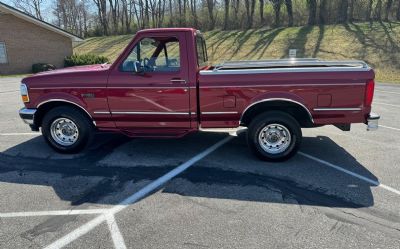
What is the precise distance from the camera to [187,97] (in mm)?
5250

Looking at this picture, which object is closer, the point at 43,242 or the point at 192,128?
the point at 43,242

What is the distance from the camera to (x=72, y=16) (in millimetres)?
55688

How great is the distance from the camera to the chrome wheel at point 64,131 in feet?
18.8

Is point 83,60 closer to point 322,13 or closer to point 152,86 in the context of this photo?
point 322,13

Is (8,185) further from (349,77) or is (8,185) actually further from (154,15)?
(154,15)

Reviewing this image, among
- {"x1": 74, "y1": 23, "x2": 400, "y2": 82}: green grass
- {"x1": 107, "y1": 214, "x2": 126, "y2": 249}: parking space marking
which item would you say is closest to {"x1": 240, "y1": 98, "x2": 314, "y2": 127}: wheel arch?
{"x1": 107, "y1": 214, "x2": 126, "y2": 249}: parking space marking

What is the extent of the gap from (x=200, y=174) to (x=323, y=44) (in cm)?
2507

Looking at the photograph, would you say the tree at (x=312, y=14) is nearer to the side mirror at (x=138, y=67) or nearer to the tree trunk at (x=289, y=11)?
the tree trunk at (x=289, y=11)

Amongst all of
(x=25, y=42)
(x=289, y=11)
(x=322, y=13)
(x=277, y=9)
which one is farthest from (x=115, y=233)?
(x=277, y=9)

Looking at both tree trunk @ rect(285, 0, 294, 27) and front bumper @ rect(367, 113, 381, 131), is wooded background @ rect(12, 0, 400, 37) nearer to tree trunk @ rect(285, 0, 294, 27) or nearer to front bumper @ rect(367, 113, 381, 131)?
tree trunk @ rect(285, 0, 294, 27)

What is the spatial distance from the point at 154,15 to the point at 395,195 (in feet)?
158

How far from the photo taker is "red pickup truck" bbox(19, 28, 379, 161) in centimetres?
497

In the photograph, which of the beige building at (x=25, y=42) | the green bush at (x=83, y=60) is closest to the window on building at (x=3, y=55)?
the beige building at (x=25, y=42)

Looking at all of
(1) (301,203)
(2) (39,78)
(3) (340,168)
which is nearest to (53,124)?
(2) (39,78)
